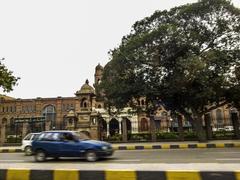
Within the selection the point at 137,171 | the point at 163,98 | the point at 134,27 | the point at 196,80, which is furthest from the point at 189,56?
the point at 137,171

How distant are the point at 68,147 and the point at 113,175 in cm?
714

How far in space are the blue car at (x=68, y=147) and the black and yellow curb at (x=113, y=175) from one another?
5.73 meters

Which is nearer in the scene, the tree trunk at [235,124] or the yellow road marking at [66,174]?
the yellow road marking at [66,174]

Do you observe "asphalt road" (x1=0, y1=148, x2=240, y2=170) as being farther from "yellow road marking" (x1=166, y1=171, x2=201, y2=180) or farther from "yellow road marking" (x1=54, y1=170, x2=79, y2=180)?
"yellow road marking" (x1=54, y1=170, x2=79, y2=180)

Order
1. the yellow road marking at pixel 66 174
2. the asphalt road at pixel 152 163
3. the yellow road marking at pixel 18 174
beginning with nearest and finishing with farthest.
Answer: the yellow road marking at pixel 66 174
the asphalt road at pixel 152 163
the yellow road marking at pixel 18 174

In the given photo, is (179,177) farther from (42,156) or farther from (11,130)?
(11,130)

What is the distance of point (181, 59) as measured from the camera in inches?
824

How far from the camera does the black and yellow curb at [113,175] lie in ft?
16.5

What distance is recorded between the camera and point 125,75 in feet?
78.9

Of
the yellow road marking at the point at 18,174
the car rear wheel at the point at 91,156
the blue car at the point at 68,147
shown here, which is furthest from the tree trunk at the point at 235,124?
the yellow road marking at the point at 18,174

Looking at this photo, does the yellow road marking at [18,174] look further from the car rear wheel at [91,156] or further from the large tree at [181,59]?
the large tree at [181,59]

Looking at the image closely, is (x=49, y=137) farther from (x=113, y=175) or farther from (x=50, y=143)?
(x=113, y=175)

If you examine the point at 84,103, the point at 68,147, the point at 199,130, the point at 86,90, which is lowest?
the point at 68,147

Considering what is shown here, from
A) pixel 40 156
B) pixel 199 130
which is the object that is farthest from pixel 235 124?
pixel 40 156
